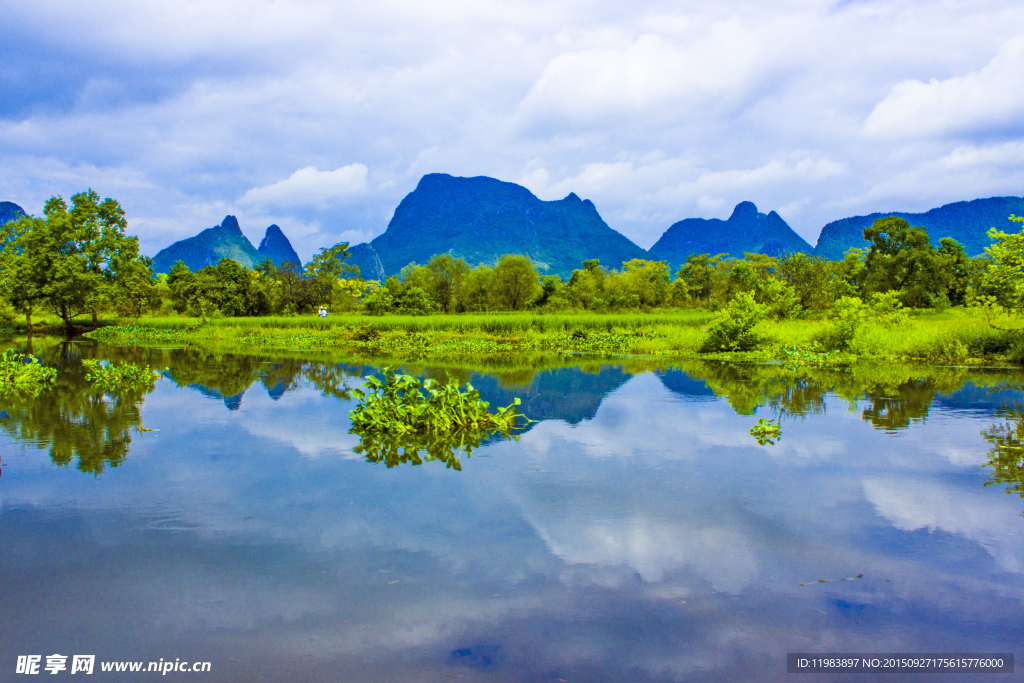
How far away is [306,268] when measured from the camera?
43531 millimetres

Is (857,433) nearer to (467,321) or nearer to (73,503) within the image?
(73,503)

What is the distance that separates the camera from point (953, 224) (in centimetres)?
9475

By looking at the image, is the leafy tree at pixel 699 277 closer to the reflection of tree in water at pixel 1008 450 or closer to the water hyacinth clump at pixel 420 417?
the reflection of tree in water at pixel 1008 450

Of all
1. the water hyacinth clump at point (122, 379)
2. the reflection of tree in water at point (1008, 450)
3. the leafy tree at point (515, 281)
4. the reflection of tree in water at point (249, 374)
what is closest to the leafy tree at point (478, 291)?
the leafy tree at point (515, 281)

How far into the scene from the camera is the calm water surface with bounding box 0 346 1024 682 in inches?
110

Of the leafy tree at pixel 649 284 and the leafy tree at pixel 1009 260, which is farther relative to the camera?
the leafy tree at pixel 649 284

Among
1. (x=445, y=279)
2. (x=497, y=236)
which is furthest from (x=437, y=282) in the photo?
(x=497, y=236)

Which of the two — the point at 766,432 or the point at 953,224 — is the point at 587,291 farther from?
the point at 953,224

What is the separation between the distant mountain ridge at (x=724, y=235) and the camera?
130m

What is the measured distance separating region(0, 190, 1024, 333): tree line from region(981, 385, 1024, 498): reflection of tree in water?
11.7m

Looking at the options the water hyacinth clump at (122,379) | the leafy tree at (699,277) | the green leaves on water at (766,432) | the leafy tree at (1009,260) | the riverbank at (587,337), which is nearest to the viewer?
the green leaves on water at (766,432)

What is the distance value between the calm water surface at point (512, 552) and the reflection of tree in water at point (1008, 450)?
0.39 ft

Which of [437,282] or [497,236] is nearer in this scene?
[437,282]

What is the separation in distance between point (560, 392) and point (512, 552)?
7.19 m
